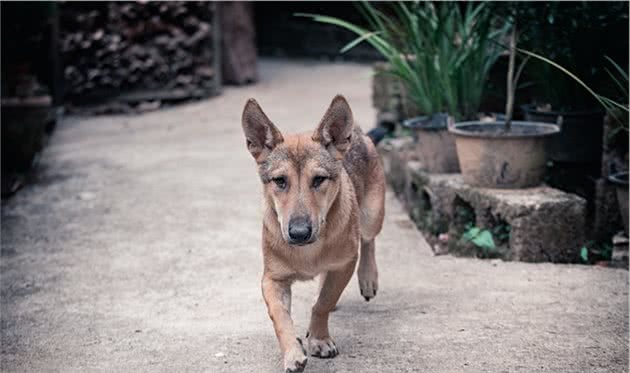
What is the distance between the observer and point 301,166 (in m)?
3.60

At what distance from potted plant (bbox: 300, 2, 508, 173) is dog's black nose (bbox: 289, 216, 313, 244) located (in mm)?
2742

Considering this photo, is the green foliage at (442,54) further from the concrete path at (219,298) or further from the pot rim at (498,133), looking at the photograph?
the concrete path at (219,298)

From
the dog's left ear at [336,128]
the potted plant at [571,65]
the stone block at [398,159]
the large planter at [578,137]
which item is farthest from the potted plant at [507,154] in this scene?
the dog's left ear at [336,128]

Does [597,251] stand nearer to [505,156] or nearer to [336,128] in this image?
[505,156]

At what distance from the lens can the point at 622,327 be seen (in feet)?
A: 13.4

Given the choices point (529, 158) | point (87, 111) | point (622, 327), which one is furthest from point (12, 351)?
point (87, 111)

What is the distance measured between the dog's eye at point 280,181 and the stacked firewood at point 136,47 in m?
9.23

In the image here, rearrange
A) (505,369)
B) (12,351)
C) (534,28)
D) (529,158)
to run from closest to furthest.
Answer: (505,369)
(12,351)
(529,158)
(534,28)

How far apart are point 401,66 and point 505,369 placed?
308cm

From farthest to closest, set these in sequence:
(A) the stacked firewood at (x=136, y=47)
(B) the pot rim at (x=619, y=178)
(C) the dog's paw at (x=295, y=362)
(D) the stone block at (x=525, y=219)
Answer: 1. (A) the stacked firewood at (x=136, y=47)
2. (D) the stone block at (x=525, y=219)
3. (B) the pot rim at (x=619, y=178)
4. (C) the dog's paw at (x=295, y=362)

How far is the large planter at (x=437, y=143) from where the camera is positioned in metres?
6.23

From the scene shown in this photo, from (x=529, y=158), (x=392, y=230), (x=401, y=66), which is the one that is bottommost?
(x=392, y=230)

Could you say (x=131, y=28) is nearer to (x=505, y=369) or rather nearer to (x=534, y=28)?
(x=534, y=28)

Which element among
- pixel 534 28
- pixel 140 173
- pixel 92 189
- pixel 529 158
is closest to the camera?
pixel 529 158
